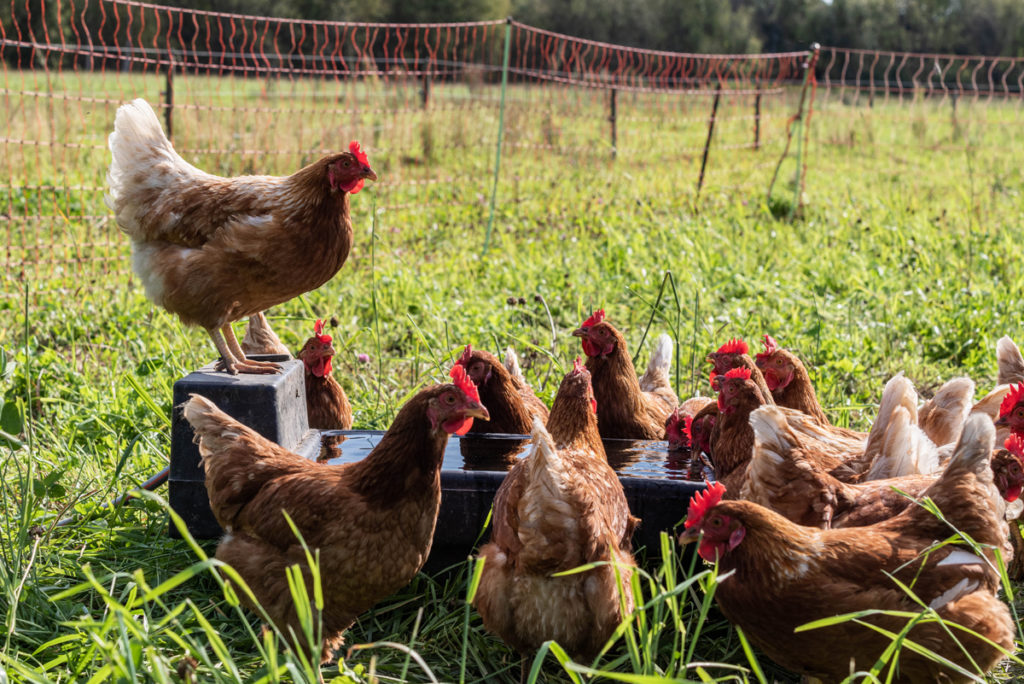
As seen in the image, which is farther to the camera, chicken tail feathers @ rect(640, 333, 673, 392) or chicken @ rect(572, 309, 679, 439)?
chicken tail feathers @ rect(640, 333, 673, 392)

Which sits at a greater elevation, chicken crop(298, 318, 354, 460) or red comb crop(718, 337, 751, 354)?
red comb crop(718, 337, 751, 354)

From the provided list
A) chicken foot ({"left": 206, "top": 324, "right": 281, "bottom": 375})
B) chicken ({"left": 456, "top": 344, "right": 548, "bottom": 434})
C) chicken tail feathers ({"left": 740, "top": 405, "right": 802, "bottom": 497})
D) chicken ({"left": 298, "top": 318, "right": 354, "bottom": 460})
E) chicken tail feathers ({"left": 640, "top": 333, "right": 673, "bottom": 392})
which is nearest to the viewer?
chicken tail feathers ({"left": 740, "top": 405, "right": 802, "bottom": 497})

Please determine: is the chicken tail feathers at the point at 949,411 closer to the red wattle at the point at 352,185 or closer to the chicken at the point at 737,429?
the chicken at the point at 737,429

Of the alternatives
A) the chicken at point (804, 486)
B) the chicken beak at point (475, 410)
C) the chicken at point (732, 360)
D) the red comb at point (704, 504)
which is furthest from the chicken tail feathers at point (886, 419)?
the chicken beak at point (475, 410)

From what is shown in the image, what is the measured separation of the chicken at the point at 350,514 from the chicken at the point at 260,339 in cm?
152

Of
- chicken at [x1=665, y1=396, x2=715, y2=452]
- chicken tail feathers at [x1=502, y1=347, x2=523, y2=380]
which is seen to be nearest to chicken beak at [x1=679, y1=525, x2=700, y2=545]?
chicken at [x1=665, y1=396, x2=715, y2=452]

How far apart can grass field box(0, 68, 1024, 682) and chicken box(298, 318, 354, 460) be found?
10.4 inches

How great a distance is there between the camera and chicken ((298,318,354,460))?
3873 millimetres

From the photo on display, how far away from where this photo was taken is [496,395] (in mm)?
3523

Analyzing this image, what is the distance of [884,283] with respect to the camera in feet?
20.5

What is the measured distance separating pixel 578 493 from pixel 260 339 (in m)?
2.23

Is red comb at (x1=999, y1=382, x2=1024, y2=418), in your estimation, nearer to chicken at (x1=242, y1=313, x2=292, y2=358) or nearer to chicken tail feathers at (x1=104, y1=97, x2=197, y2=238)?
chicken at (x1=242, y1=313, x2=292, y2=358)

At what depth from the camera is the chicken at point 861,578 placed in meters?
2.31

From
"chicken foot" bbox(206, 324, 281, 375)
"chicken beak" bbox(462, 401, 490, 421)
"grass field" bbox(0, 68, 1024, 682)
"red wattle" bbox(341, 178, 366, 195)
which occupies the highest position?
"red wattle" bbox(341, 178, 366, 195)
